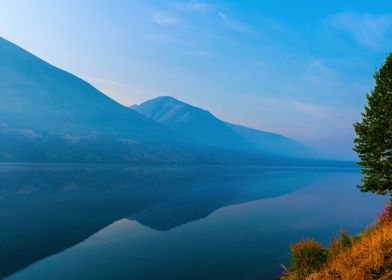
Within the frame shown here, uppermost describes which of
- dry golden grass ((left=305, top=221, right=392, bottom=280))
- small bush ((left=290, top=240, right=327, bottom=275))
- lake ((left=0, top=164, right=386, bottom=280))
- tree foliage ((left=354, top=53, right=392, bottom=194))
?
tree foliage ((left=354, top=53, right=392, bottom=194))

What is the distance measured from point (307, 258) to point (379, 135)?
1169 centimetres

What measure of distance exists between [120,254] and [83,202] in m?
34.5

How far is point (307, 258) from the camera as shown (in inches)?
731

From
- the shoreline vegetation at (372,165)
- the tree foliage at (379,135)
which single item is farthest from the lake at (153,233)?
the tree foliage at (379,135)

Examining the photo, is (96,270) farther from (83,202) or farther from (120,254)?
(83,202)

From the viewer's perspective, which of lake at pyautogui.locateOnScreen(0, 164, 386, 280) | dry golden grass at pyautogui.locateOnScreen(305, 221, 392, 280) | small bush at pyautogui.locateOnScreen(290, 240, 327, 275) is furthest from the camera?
lake at pyautogui.locateOnScreen(0, 164, 386, 280)

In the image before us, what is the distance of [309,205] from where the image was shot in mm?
68500

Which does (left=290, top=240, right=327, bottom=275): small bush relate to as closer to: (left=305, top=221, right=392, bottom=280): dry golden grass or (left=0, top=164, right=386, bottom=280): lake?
(left=305, top=221, right=392, bottom=280): dry golden grass

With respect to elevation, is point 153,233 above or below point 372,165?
below

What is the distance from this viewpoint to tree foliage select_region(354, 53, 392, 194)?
25.0 m

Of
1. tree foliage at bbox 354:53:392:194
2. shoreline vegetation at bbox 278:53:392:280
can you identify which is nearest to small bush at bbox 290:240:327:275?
shoreline vegetation at bbox 278:53:392:280

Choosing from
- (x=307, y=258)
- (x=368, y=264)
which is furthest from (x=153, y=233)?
(x=368, y=264)

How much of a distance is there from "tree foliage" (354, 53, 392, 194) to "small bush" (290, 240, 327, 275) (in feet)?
28.3

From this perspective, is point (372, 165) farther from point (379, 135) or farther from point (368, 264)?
point (368, 264)
